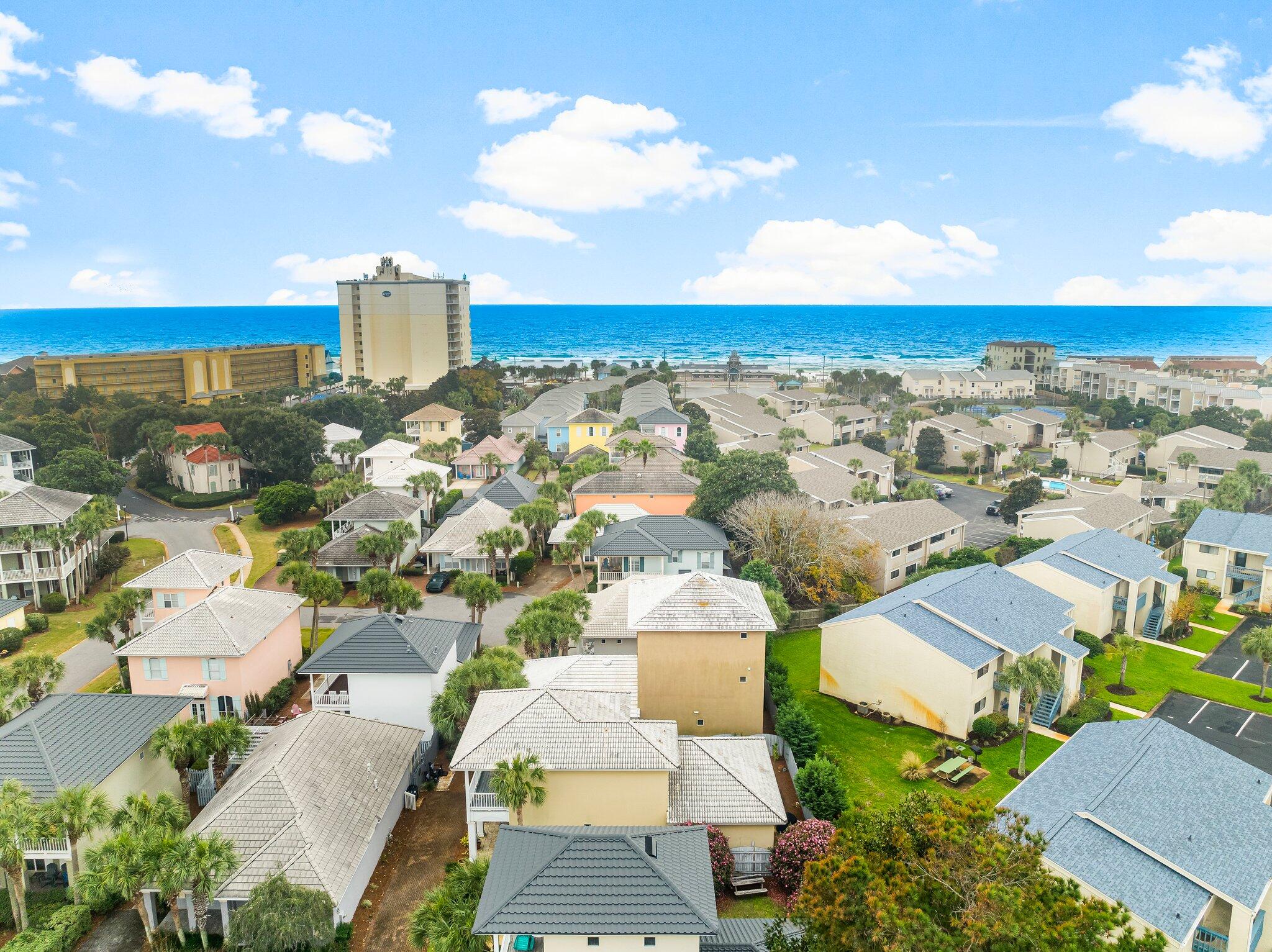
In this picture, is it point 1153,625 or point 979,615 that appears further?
point 1153,625

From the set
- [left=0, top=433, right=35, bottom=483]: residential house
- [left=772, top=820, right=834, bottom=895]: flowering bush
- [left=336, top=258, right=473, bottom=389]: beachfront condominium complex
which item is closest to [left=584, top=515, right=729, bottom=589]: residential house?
[left=772, top=820, right=834, bottom=895]: flowering bush

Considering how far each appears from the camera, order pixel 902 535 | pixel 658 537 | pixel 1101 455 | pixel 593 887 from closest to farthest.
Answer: pixel 593 887, pixel 658 537, pixel 902 535, pixel 1101 455

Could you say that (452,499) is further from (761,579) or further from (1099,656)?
(1099,656)

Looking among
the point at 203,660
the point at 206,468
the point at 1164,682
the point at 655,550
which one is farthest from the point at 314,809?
the point at 206,468

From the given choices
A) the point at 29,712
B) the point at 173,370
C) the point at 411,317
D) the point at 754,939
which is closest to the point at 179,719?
the point at 29,712

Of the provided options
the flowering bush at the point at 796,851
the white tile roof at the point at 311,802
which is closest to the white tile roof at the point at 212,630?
the white tile roof at the point at 311,802

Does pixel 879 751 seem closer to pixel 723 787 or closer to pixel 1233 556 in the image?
pixel 723 787
